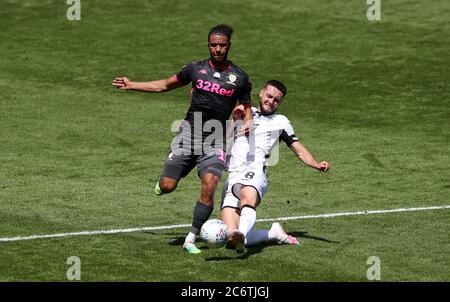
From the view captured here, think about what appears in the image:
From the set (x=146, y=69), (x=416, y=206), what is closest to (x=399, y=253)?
(x=416, y=206)

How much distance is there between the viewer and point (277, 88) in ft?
47.3

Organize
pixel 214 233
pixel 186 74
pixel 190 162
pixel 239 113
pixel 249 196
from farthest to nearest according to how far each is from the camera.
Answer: pixel 190 162, pixel 186 74, pixel 239 113, pixel 249 196, pixel 214 233

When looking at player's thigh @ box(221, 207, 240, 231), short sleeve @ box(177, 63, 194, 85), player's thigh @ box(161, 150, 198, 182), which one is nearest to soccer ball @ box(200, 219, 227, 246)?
player's thigh @ box(221, 207, 240, 231)

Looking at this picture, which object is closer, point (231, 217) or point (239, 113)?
point (231, 217)

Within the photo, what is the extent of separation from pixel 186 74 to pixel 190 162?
3.77ft

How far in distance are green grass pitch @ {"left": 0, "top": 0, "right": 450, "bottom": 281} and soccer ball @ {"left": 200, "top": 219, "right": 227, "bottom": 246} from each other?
0.21 meters

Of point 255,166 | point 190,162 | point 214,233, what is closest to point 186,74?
point 190,162

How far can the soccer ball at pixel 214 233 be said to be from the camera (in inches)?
525

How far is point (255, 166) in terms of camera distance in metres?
14.3

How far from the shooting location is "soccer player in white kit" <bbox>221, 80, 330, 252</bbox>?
Answer: 14000mm

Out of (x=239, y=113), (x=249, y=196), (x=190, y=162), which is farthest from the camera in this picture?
(x=190, y=162)

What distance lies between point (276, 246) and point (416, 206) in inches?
132

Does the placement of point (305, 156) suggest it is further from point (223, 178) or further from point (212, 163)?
point (223, 178)
